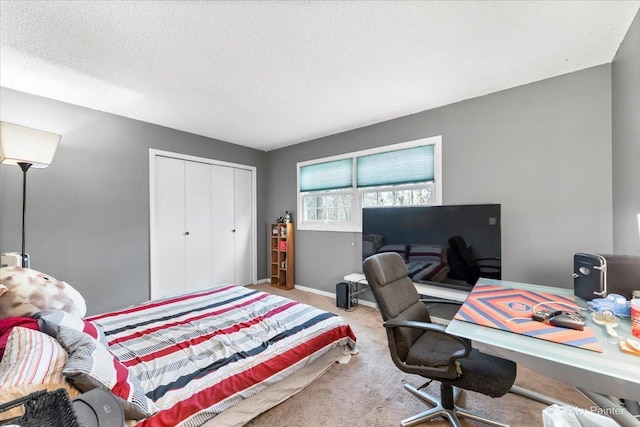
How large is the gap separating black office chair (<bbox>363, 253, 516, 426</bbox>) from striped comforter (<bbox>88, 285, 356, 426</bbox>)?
0.72 m

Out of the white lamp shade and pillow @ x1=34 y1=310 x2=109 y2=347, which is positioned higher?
the white lamp shade

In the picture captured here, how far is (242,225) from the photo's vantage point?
4.66 meters

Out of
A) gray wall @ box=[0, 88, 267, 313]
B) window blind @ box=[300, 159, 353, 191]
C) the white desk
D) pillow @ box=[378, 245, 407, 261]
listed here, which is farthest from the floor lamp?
the white desk

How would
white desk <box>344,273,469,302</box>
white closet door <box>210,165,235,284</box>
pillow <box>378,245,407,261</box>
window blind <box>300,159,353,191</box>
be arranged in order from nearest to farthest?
white desk <box>344,273,469,302</box> < pillow <box>378,245,407,261</box> < window blind <box>300,159,353,191</box> < white closet door <box>210,165,235,284</box>

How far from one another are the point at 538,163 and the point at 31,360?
12.0ft

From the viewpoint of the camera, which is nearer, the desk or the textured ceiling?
the desk

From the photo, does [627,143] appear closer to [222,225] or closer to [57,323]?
[57,323]

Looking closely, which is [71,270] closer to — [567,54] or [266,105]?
[266,105]

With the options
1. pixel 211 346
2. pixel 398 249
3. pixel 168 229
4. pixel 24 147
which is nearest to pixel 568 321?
pixel 398 249

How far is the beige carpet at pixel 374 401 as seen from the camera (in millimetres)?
Result: 1614

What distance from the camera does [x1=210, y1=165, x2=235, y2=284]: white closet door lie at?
424 centimetres

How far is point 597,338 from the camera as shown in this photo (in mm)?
1107

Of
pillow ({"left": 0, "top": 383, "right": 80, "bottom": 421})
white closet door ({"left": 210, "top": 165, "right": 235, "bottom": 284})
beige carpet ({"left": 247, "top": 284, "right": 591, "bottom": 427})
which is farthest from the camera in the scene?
white closet door ({"left": 210, "top": 165, "right": 235, "bottom": 284})

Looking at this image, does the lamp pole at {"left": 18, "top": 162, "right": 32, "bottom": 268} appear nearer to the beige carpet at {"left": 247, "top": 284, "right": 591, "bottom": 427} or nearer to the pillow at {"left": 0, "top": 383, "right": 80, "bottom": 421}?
the pillow at {"left": 0, "top": 383, "right": 80, "bottom": 421}
